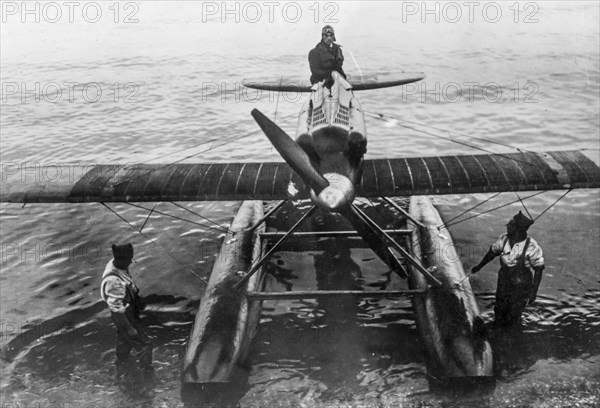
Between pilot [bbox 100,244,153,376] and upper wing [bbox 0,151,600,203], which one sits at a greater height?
upper wing [bbox 0,151,600,203]

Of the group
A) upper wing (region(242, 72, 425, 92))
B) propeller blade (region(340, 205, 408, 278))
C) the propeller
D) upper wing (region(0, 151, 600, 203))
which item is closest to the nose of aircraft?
the propeller

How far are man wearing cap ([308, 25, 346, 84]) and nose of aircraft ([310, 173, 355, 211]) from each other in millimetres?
4396

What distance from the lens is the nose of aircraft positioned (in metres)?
7.05

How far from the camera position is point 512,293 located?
8.81 meters

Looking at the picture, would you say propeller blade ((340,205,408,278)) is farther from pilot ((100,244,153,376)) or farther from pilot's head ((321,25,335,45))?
pilot's head ((321,25,335,45))

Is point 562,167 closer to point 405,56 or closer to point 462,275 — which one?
point 462,275

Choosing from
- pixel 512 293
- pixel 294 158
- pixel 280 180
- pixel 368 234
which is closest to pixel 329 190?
pixel 294 158

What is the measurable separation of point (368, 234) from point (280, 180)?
6.53 feet

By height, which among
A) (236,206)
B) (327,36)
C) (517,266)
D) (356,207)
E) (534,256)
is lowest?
(236,206)

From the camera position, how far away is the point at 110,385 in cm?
838

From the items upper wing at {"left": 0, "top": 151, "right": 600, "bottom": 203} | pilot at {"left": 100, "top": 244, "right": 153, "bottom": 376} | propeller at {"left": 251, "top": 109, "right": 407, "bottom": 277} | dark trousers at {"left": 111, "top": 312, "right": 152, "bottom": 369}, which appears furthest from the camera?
upper wing at {"left": 0, "top": 151, "right": 600, "bottom": 203}

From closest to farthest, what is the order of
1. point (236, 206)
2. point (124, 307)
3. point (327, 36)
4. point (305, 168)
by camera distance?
1. point (305, 168)
2. point (124, 307)
3. point (327, 36)
4. point (236, 206)

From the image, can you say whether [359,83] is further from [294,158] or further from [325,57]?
[294,158]

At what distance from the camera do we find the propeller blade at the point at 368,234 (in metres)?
7.78
